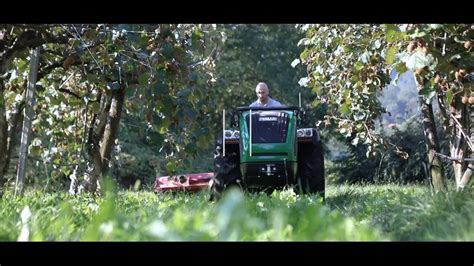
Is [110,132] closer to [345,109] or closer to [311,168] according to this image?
[311,168]

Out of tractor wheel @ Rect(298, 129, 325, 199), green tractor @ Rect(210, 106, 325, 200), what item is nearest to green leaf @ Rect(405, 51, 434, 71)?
green tractor @ Rect(210, 106, 325, 200)

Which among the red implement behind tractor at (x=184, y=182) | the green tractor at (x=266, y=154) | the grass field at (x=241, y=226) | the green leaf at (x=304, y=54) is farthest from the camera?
the red implement behind tractor at (x=184, y=182)

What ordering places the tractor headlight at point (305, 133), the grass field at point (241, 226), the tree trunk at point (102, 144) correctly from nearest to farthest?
1. the grass field at point (241, 226)
2. the tractor headlight at point (305, 133)
3. the tree trunk at point (102, 144)

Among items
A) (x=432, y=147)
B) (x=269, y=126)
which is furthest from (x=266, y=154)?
(x=432, y=147)

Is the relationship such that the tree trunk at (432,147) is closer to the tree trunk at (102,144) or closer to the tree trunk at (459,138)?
the tree trunk at (459,138)

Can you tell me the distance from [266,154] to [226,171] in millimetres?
535

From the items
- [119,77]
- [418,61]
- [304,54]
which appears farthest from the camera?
[304,54]

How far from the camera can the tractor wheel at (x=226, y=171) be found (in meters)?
6.59

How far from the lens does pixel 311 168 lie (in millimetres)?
6664

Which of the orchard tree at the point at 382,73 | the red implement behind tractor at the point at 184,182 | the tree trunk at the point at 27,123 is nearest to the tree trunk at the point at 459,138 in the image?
the orchard tree at the point at 382,73

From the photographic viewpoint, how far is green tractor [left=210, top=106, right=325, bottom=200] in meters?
6.27

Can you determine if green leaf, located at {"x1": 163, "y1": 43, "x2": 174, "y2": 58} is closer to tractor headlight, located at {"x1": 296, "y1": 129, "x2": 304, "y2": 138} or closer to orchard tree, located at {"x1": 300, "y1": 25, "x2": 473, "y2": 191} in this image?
orchard tree, located at {"x1": 300, "y1": 25, "x2": 473, "y2": 191}

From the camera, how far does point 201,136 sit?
588cm
